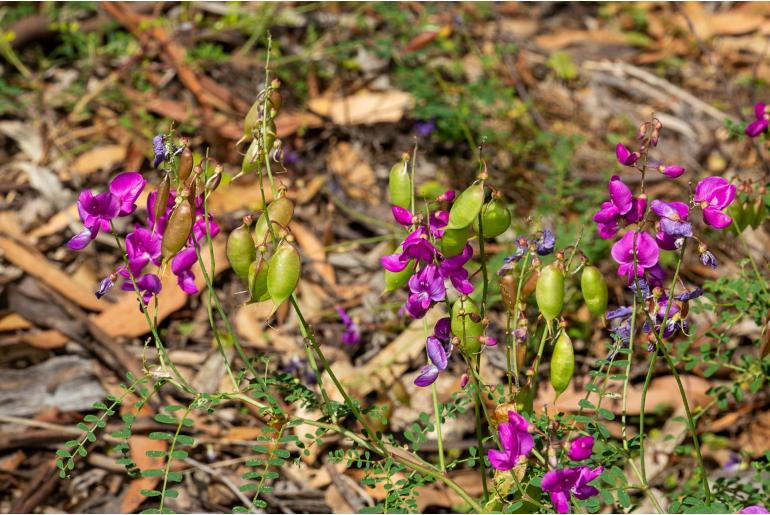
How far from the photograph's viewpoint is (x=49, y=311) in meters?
3.17

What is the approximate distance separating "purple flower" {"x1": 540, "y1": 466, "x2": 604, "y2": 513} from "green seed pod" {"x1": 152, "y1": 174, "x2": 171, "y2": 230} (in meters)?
0.84

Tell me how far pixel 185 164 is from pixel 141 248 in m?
0.24

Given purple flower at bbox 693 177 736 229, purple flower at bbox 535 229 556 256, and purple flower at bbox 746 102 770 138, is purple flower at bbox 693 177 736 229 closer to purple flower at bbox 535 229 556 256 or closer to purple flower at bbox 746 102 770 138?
purple flower at bbox 535 229 556 256

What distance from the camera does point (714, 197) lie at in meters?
1.69

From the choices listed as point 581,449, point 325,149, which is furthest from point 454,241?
point 325,149

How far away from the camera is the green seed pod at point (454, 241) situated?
5.25 feet

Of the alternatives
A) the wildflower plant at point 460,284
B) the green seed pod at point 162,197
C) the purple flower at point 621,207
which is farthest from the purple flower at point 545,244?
the green seed pod at point 162,197

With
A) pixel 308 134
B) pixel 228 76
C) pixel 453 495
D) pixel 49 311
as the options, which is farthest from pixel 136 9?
pixel 453 495

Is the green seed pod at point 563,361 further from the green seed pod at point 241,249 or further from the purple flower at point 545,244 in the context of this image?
the green seed pod at point 241,249

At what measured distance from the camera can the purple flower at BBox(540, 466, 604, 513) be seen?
146 centimetres

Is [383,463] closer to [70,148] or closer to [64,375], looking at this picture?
[64,375]

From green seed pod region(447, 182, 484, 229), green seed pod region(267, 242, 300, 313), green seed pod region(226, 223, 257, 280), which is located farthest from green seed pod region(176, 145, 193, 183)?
green seed pod region(447, 182, 484, 229)

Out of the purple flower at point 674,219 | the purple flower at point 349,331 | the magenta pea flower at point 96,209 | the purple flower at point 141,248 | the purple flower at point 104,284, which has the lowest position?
the purple flower at point 349,331

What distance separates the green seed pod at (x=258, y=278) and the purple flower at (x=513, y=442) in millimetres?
499
